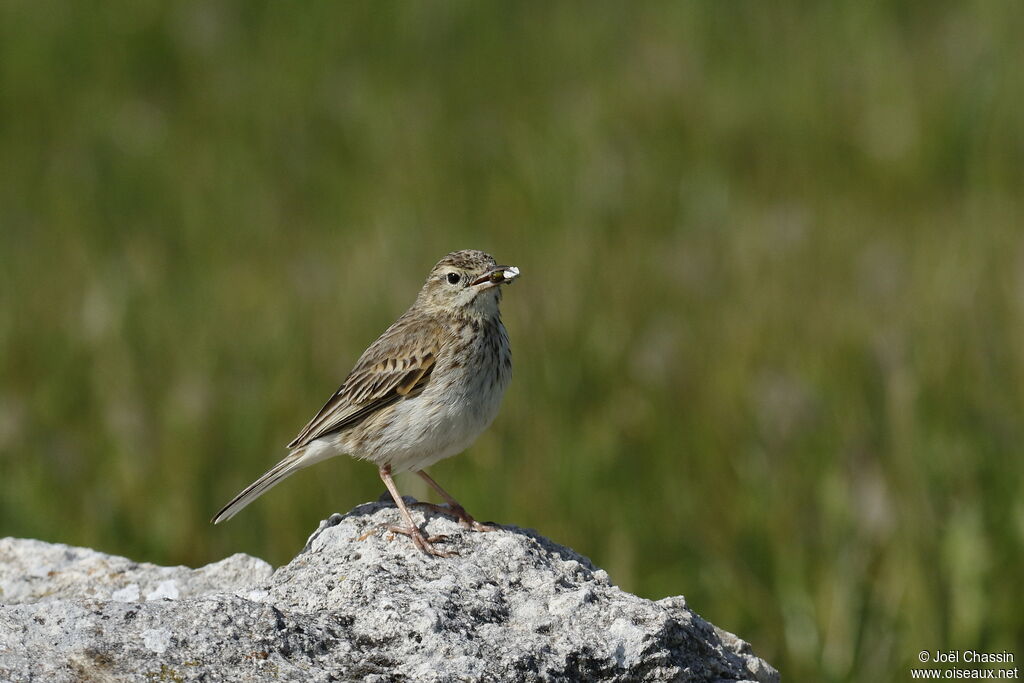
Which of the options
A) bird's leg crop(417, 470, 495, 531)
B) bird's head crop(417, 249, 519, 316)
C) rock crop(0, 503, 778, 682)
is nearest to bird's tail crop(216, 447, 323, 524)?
rock crop(0, 503, 778, 682)

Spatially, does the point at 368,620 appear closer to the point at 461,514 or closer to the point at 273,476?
the point at 461,514

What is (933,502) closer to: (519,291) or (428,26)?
(519,291)

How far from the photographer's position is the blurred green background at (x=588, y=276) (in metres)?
8.13

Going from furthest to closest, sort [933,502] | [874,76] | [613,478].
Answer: [874,76]
[613,478]
[933,502]

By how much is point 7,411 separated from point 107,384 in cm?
78

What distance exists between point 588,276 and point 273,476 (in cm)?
522

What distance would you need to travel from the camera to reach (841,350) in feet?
32.6

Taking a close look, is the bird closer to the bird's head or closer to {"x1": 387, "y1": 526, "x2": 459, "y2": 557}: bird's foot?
the bird's head

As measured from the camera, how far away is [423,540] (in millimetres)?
4617

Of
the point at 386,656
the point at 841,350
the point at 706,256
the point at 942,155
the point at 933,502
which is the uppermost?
the point at 942,155

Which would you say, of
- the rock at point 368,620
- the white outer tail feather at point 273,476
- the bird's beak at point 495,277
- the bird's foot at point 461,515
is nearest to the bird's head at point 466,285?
the bird's beak at point 495,277

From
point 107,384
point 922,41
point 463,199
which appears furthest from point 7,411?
point 922,41

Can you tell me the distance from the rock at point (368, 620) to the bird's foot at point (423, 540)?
0.04 metres

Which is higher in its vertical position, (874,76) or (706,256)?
(874,76)
